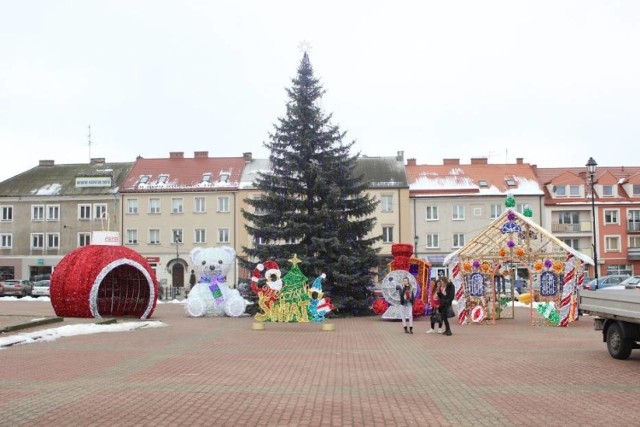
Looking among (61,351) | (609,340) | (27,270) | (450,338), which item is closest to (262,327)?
(450,338)

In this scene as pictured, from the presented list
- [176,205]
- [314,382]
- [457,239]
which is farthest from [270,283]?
[176,205]

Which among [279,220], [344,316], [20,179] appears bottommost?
[344,316]

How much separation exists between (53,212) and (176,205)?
10609 mm

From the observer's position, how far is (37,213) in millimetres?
62875

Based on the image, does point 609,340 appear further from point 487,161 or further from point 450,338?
point 487,161

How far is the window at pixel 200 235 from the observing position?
6181 cm

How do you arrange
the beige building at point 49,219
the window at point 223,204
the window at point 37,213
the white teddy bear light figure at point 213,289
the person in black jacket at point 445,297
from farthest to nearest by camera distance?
the window at point 37,213 < the beige building at point 49,219 < the window at point 223,204 < the white teddy bear light figure at point 213,289 < the person in black jacket at point 445,297

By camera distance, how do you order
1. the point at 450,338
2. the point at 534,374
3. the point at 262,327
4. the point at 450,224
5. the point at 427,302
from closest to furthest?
1. the point at 534,374
2. the point at 450,338
3. the point at 262,327
4. the point at 427,302
5. the point at 450,224

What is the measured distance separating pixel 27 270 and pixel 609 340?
57.3 meters

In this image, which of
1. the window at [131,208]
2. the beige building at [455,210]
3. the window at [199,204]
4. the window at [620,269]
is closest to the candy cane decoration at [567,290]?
the beige building at [455,210]

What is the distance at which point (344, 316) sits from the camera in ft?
98.5

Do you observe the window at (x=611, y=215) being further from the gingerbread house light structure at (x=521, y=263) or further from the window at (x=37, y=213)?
the window at (x=37, y=213)

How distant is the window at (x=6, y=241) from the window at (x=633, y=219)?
52.4m

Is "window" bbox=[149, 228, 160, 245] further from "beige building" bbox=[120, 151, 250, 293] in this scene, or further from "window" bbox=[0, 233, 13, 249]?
"window" bbox=[0, 233, 13, 249]
